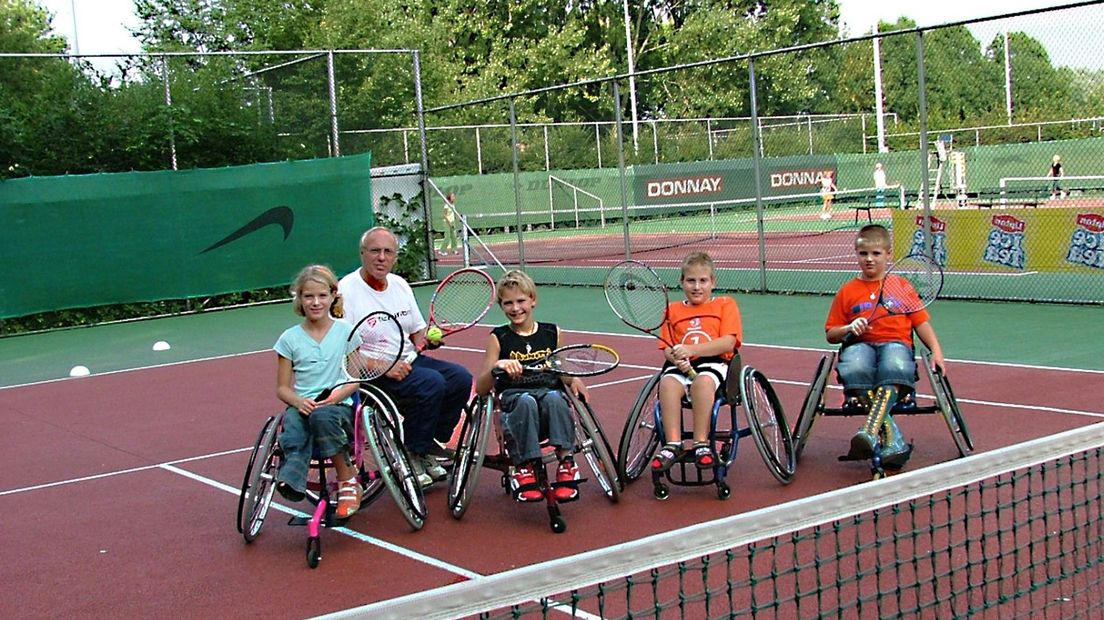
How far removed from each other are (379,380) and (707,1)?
41.8 meters

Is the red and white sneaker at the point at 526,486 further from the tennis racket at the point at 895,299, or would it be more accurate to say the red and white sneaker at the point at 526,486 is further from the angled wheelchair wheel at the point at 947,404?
the angled wheelchair wheel at the point at 947,404

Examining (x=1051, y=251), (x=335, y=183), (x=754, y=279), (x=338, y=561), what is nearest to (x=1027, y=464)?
(x=338, y=561)

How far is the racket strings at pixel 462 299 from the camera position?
6.27 m

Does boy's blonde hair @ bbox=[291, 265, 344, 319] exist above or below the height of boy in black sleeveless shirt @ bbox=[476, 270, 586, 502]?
above

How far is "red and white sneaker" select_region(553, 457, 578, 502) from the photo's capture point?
547cm

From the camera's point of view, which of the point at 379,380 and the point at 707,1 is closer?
the point at 379,380

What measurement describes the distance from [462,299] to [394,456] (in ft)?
4.05

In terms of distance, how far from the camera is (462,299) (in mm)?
6410

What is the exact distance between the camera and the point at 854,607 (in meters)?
4.12

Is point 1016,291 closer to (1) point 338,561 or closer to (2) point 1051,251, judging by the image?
(2) point 1051,251

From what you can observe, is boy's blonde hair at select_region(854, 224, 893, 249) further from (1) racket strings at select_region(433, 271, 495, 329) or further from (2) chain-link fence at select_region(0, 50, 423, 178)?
(2) chain-link fence at select_region(0, 50, 423, 178)


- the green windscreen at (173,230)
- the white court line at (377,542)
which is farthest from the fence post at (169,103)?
the white court line at (377,542)

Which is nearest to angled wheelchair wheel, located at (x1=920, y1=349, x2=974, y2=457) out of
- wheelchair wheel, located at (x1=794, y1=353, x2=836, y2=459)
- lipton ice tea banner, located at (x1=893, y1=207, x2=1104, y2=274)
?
wheelchair wheel, located at (x1=794, y1=353, x2=836, y2=459)

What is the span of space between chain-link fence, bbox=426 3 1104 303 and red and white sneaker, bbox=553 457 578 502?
23.0 feet
